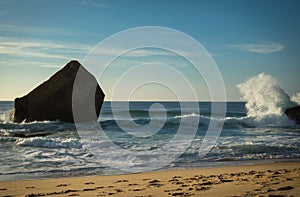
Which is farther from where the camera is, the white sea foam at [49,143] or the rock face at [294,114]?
the rock face at [294,114]

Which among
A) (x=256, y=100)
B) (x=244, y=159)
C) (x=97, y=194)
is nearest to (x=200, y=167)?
(x=244, y=159)

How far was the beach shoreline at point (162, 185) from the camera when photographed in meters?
4.69

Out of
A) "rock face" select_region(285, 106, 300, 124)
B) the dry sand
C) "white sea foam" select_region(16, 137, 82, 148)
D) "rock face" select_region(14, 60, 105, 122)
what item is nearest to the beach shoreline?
the dry sand

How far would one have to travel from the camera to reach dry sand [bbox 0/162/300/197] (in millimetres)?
4670

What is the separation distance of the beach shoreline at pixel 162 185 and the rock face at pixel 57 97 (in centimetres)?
1212

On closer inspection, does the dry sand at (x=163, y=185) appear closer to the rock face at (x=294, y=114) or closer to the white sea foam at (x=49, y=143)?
the white sea foam at (x=49, y=143)

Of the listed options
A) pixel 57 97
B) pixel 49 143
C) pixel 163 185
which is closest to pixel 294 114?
pixel 57 97

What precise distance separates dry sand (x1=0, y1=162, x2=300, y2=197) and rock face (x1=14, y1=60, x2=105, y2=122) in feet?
39.9

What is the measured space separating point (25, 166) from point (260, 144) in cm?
751

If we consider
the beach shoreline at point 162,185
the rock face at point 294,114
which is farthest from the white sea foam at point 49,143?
the rock face at point 294,114

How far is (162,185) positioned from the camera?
5402 millimetres

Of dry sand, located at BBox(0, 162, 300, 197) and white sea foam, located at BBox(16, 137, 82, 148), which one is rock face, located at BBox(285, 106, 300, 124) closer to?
white sea foam, located at BBox(16, 137, 82, 148)

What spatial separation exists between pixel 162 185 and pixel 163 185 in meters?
0.02

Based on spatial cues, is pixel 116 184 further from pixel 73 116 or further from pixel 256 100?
pixel 256 100
